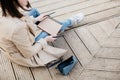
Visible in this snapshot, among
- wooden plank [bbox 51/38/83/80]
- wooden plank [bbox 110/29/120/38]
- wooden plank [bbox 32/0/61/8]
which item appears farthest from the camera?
wooden plank [bbox 32/0/61/8]

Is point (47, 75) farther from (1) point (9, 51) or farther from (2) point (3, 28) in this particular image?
(2) point (3, 28)

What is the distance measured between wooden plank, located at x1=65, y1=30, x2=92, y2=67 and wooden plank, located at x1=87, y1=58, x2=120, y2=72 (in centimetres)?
5

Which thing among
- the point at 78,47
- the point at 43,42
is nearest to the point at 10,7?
the point at 43,42

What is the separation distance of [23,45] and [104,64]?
67 centimetres

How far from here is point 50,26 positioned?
210 centimetres

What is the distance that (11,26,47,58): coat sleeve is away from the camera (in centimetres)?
162

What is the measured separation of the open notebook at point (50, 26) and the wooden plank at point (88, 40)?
244 millimetres

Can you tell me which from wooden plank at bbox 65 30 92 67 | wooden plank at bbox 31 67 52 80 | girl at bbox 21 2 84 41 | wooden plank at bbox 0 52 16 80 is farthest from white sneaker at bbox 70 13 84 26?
wooden plank at bbox 0 52 16 80

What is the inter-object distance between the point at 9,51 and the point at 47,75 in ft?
1.17

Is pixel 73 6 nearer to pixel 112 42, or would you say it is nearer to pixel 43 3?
pixel 43 3

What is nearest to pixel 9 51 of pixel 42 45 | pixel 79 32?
pixel 42 45

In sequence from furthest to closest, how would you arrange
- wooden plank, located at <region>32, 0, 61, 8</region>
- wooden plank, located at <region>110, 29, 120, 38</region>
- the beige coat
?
wooden plank, located at <region>32, 0, 61, 8</region>, wooden plank, located at <region>110, 29, 120, 38</region>, the beige coat

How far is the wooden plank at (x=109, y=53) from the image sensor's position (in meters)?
1.89

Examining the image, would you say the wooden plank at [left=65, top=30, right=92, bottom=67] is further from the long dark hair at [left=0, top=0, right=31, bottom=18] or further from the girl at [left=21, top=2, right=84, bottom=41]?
the long dark hair at [left=0, top=0, right=31, bottom=18]
